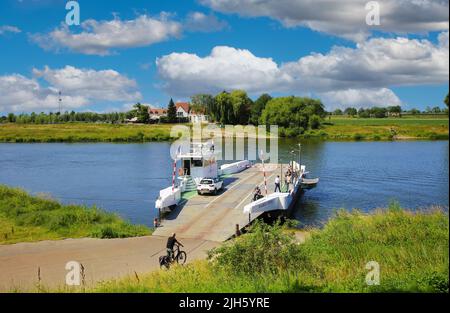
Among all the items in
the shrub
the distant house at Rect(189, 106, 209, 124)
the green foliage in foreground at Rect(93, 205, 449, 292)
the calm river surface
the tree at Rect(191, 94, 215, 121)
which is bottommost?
the calm river surface

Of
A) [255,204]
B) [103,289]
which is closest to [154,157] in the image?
[255,204]

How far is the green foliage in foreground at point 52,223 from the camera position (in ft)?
84.1

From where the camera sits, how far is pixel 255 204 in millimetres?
28359

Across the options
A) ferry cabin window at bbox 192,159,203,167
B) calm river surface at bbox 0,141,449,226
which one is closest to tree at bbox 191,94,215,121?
calm river surface at bbox 0,141,449,226

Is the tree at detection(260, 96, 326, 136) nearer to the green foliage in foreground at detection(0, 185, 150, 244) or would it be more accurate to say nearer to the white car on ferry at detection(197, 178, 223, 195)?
the white car on ferry at detection(197, 178, 223, 195)

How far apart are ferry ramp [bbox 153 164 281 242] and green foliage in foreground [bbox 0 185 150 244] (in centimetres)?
196

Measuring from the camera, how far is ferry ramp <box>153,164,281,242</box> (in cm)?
2620

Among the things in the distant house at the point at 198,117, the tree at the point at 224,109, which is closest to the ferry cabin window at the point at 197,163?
the tree at the point at 224,109

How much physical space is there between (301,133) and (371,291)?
126 meters

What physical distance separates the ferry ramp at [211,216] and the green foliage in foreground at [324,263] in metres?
5.48

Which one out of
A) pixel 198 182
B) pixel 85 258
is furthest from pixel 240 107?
pixel 85 258

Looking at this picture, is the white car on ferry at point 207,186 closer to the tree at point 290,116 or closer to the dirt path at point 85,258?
the dirt path at point 85,258

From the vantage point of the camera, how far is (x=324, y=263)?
56.9 ft

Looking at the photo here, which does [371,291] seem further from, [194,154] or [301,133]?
[301,133]
